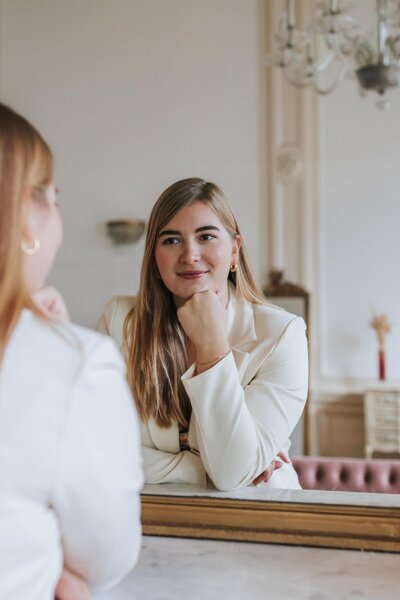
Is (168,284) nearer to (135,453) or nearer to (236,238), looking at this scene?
(236,238)

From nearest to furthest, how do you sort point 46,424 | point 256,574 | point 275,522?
point 46,424
point 256,574
point 275,522

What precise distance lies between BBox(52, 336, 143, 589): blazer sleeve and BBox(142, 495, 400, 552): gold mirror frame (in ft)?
1.52

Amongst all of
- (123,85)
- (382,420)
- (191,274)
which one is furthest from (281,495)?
(123,85)

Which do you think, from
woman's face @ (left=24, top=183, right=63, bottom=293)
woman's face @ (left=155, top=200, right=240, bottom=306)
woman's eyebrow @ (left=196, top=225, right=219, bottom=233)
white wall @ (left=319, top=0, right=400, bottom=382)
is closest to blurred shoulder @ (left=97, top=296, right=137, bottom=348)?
woman's face @ (left=155, top=200, right=240, bottom=306)

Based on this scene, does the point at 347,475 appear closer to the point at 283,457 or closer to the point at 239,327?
the point at 283,457

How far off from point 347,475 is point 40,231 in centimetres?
111

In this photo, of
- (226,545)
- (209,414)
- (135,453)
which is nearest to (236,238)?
(209,414)

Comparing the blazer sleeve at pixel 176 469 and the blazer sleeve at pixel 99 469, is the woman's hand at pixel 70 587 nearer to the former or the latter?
the blazer sleeve at pixel 99 469

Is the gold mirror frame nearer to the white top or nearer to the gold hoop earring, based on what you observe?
the white top

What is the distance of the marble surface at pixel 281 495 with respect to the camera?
1.20 metres

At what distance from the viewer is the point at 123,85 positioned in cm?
503

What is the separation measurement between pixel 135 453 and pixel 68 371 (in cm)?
12

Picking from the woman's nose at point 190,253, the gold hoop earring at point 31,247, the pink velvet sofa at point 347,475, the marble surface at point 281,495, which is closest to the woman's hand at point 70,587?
the gold hoop earring at point 31,247

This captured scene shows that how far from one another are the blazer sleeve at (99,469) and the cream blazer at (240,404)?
52cm
